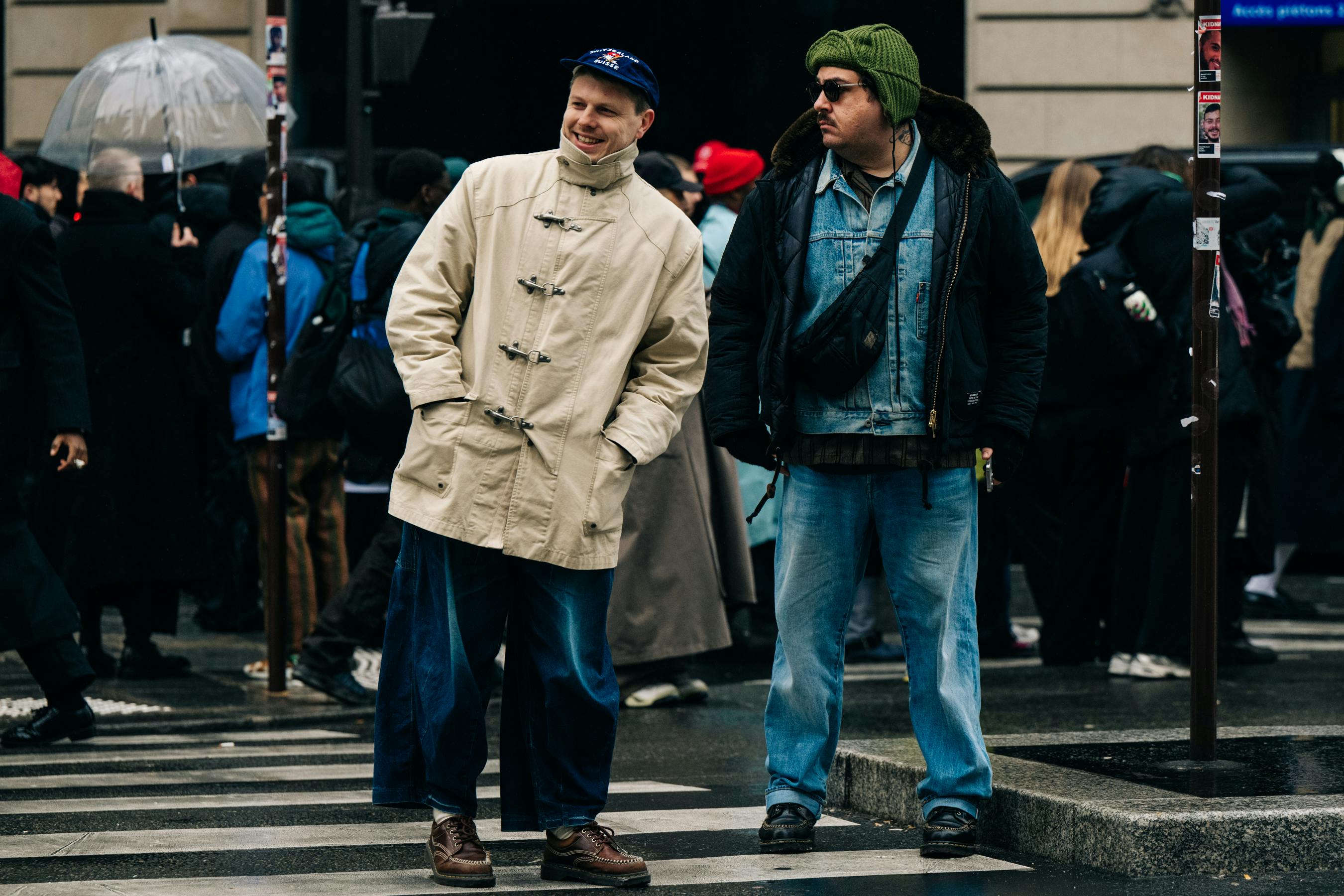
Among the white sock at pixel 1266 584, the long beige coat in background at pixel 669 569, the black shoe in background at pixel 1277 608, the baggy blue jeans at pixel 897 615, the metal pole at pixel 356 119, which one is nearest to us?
the baggy blue jeans at pixel 897 615

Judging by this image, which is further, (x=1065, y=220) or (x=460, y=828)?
→ (x=1065, y=220)

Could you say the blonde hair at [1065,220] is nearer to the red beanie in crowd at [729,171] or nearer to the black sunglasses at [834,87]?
the red beanie in crowd at [729,171]

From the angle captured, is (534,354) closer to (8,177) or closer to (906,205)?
(906,205)

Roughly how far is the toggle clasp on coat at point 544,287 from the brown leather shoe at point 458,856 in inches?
48.0

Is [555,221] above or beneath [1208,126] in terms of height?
beneath

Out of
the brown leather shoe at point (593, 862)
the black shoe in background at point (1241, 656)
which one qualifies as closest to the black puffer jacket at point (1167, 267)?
the black shoe in background at point (1241, 656)

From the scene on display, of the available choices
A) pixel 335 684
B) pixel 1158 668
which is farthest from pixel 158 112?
pixel 1158 668

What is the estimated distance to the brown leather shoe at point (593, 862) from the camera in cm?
479

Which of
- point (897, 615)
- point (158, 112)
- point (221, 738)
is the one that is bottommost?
point (221, 738)

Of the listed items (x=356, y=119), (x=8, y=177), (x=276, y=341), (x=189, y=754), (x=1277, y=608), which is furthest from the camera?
(x=356, y=119)

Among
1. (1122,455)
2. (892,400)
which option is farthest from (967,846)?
(1122,455)

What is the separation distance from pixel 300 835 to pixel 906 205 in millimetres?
2220

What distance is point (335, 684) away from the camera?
8.13 meters

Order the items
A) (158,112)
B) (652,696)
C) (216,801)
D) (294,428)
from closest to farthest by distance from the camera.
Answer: (216,801) → (652,696) → (294,428) → (158,112)
